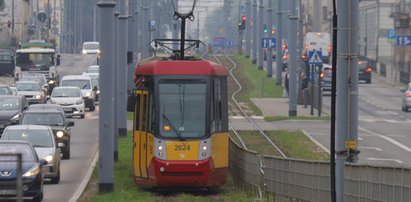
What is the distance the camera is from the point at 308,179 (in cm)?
2300

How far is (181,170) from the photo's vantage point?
87.4 feet

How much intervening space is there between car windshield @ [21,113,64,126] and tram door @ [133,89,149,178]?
39.7 feet

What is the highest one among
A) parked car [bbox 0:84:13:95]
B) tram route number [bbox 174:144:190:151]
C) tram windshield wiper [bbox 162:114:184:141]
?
tram windshield wiper [bbox 162:114:184:141]

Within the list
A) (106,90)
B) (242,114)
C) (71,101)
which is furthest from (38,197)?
(242,114)

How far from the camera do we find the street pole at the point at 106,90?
27906 mm

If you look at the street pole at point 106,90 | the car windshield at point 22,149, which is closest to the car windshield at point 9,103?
the street pole at point 106,90

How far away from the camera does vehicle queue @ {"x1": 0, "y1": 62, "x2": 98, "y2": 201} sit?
24.6 meters

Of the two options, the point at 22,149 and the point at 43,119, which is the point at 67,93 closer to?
the point at 43,119

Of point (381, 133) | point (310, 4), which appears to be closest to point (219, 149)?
point (381, 133)

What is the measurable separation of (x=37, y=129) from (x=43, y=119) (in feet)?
28.0

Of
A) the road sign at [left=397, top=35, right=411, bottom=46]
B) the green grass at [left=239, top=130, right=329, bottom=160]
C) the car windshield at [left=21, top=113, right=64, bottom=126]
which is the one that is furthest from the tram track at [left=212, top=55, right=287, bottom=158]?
the road sign at [left=397, top=35, right=411, bottom=46]

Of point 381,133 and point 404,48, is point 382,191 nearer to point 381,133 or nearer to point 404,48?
Answer: point 381,133

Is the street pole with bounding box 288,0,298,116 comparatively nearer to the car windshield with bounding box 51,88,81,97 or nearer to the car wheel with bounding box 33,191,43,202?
the car windshield with bounding box 51,88,81,97

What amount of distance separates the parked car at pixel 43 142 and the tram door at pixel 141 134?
2.74m
